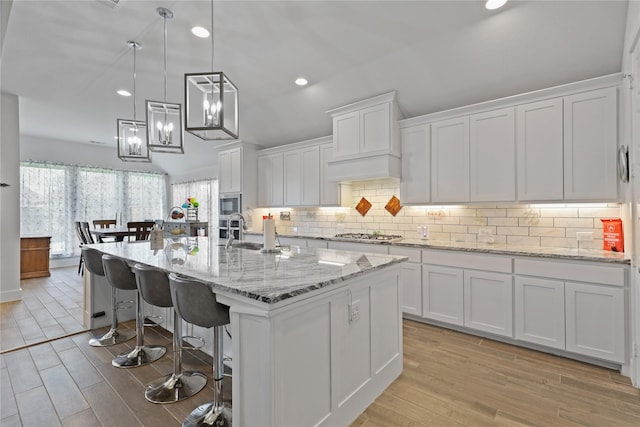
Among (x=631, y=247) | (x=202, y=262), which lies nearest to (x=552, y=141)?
(x=631, y=247)

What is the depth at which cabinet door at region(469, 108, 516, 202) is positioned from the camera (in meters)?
3.15

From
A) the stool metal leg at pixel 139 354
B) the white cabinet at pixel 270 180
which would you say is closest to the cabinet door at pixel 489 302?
the stool metal leg at pixel 139 354

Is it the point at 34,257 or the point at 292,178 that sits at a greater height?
the point at 292,178

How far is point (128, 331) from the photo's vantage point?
3234mm

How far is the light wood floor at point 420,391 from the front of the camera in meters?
1.87

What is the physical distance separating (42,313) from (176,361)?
2.93 m

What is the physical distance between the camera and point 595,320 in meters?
2.46

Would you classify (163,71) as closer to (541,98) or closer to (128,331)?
(128,331)

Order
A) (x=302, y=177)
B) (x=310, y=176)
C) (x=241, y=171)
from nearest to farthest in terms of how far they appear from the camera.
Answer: (x=310, y=176) → (x=302, y=177) → (x=241, y=171)

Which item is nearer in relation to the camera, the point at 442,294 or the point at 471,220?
the point at 442,294

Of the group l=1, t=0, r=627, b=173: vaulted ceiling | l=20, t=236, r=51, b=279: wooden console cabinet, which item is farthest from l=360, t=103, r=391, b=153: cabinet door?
l=20, t=236, r=51, b=279: wooden console cabinet

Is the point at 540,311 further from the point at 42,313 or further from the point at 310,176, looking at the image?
the point at 42,313

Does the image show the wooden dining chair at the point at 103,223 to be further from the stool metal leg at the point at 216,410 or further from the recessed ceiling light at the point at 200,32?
the stool metal leg at the point at 216,410

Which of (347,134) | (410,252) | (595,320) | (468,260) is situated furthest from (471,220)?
(347,134)
